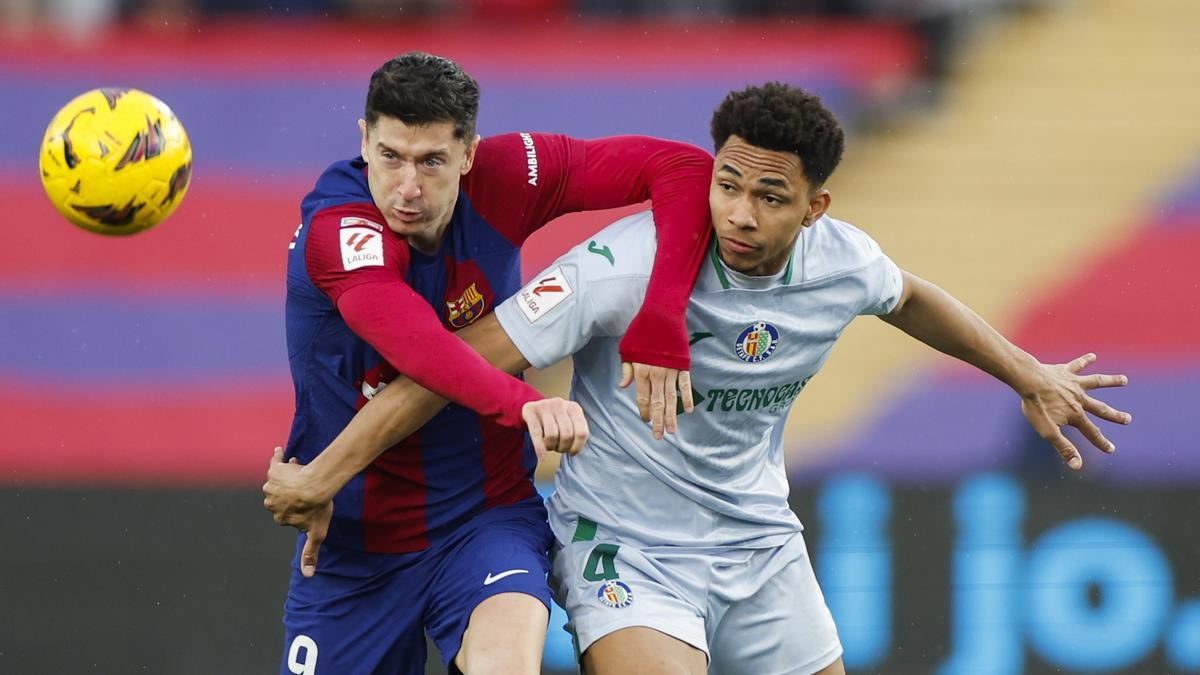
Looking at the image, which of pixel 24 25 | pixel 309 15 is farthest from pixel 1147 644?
pixel 24 25

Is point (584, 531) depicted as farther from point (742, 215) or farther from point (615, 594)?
point (742, 215)

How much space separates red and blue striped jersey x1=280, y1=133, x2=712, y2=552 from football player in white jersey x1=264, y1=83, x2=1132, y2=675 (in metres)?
0.11

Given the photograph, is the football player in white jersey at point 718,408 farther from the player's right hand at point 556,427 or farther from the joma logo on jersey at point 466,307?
the player's right hand at point 556,427

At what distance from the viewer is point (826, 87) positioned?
7.73m

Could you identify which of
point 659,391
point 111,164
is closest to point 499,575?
point 659,391

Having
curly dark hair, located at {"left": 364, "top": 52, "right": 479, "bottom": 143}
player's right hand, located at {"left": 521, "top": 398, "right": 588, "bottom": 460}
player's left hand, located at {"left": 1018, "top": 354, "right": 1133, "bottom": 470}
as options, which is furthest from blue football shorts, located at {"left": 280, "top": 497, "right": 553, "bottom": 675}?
player's left hand, located at {"left": 1018, "top": 354, "right": 1133, "bottom": 470}

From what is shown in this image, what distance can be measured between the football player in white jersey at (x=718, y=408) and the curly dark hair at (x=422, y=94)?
46 cm

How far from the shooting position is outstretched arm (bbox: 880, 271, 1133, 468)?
4.39 m

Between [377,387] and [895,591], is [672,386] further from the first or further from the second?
[895,591]

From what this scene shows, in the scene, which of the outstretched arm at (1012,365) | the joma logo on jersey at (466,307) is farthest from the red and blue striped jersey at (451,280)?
the outstretched arm at (1012,365)

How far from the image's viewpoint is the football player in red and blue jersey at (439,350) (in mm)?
3654

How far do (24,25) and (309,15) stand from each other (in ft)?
4.31

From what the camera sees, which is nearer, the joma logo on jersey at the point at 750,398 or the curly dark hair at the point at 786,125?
the curly dark hair at the point at 786,125

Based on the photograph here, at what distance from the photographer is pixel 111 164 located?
4.02 metres
